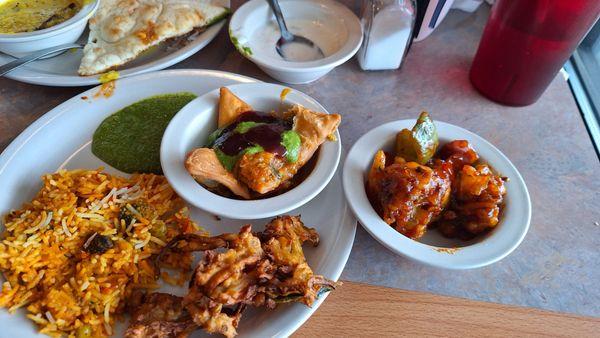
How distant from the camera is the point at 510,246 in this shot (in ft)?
4.53

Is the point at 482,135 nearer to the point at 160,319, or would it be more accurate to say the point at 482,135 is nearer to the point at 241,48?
the point at 241,48

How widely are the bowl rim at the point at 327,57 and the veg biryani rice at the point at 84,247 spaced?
803 millimetres

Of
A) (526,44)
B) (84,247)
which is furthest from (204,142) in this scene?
(526,44)

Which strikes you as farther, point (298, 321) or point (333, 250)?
point (333, 250)

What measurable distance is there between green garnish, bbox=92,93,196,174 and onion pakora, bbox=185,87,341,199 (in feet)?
0.98

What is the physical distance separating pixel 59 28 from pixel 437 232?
1.94 metres

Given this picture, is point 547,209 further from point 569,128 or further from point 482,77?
point 482,77

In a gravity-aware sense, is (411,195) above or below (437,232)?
above

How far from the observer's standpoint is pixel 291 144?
1558 mm

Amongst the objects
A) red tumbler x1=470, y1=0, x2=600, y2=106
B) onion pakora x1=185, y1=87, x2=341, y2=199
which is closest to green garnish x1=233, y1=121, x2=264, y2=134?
onion pakora x1=185, y1=87, x2=341, y2=199

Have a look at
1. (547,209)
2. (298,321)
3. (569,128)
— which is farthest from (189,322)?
(569,128)

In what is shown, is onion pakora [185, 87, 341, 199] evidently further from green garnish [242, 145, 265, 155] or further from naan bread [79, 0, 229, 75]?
naan bread [79, 0, 229, 75]

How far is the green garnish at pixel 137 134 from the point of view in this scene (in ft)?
5.71

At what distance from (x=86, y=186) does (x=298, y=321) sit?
35.0 inches
